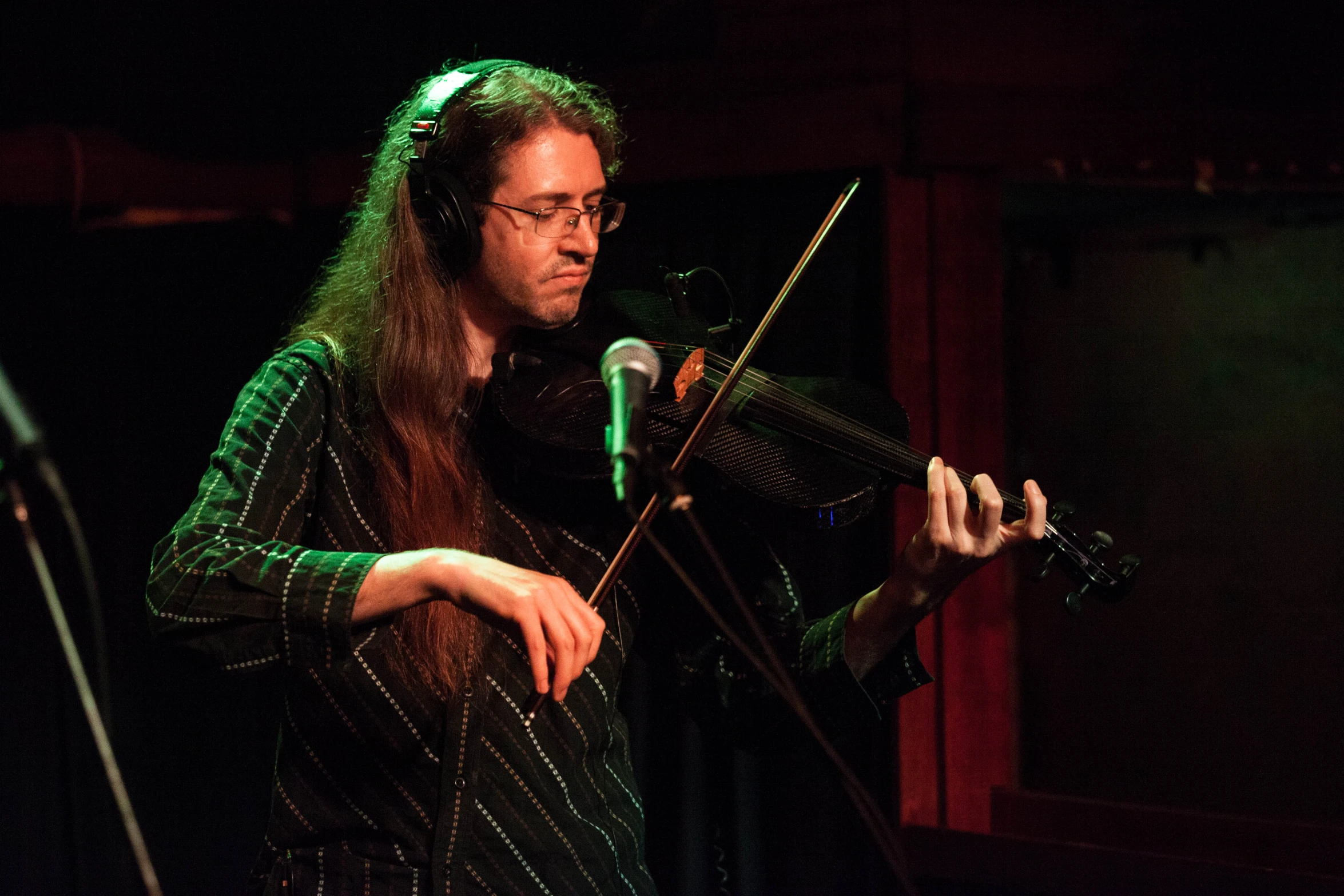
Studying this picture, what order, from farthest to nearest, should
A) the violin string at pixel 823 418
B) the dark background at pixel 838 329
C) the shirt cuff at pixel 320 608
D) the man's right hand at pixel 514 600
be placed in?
the dark background at pixel 838 329, the violin string at pixel 823 418, the shirt cuff at pixel 320 608, the man's right hand at pixel 514 600

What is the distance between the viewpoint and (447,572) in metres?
1.12

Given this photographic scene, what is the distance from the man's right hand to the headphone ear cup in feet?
1.71

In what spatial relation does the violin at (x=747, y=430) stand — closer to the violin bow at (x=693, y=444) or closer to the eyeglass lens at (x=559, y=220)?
the violin bow at (x=693, y=444)

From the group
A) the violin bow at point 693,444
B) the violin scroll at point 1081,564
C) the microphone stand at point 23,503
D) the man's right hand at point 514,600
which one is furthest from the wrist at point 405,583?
the violin scroll at point 1081,564

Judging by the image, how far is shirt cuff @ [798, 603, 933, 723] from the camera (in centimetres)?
155

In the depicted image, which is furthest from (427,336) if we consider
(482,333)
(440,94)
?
(440,94)

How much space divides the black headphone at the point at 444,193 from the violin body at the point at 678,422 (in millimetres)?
149

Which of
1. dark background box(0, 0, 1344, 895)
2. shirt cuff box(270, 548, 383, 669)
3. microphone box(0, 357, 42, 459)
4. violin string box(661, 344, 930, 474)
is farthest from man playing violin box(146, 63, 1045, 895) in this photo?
dark background box(0, 0, 1344, 895)

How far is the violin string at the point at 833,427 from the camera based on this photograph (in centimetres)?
149

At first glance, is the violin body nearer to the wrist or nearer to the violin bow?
the violin bow

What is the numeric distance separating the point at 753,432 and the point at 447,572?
0.56 meters

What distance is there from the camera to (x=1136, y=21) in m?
2.26

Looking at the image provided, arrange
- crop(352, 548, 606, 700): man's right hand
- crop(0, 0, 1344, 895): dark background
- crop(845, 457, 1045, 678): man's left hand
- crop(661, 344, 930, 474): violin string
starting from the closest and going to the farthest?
crop(352, 548, 606, 700): man's right hand
crop(845, 457, 1045, 678): man's left hand
crop(661, 344, 930, 474): violin string
crop(0, 0, 1344, 895): dark background

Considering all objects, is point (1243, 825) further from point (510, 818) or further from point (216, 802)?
point (216, 802)
